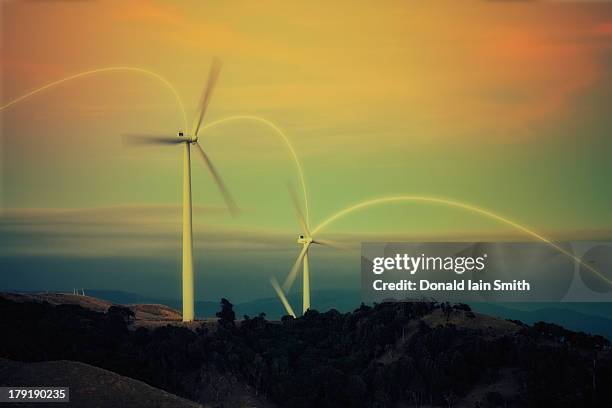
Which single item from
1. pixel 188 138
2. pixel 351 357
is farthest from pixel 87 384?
pixel 351 357

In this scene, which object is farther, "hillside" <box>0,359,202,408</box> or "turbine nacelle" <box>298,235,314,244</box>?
"turbine nacelle" <box>298,235,314,244</box>

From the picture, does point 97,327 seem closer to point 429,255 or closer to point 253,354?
point 253,354

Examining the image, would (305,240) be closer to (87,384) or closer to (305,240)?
(305,240)

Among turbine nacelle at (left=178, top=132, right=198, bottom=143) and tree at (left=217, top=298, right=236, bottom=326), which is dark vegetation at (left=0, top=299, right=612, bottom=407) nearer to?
tree at (left=217, top=298, right=236, bottom=326)

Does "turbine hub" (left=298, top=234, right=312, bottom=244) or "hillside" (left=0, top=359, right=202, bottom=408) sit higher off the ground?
"turbine hub" (left=298, top=234, right=312, bottom=244)

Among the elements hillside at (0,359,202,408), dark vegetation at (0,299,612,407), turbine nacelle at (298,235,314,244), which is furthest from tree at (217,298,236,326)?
hillside at (0,359,202,408)

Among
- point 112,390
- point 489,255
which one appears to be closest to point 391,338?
point 489,255
